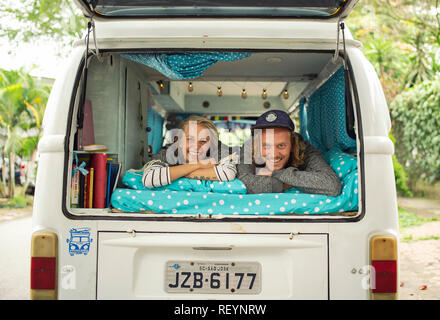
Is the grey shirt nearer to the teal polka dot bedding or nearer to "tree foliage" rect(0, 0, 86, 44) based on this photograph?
the teal polka dot bedding

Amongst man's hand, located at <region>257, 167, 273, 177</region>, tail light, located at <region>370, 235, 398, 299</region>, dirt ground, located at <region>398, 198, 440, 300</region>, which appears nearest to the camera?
tail light, located at <region>370, 235, 398, 299</region>

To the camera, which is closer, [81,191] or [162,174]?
[81,191]

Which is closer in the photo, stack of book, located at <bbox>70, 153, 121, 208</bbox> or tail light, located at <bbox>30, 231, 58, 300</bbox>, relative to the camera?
tail light, located at <bbox>30, 231, 58, 300</bbox>

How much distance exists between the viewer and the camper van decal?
6.61 feet

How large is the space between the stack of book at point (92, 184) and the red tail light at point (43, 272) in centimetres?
37

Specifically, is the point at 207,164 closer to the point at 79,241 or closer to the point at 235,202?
the point at 235,202

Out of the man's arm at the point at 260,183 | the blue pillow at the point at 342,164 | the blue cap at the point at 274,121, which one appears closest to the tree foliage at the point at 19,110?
the blue cap at the point at 274,121

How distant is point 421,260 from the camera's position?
6129mm

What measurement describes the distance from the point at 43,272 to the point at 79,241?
221mm

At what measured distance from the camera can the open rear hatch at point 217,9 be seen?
6.99 feet

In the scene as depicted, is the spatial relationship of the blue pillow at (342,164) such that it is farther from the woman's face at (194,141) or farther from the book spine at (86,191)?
the book spine at (86,191)

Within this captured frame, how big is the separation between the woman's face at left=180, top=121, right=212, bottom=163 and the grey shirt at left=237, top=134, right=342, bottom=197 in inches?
12.1

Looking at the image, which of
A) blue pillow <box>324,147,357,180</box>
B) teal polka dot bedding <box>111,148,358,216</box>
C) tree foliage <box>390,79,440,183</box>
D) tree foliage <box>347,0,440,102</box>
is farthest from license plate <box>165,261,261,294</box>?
tree foliage <box>347,0,440,102</box>

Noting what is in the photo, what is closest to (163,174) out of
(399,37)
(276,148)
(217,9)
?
(276,148)
